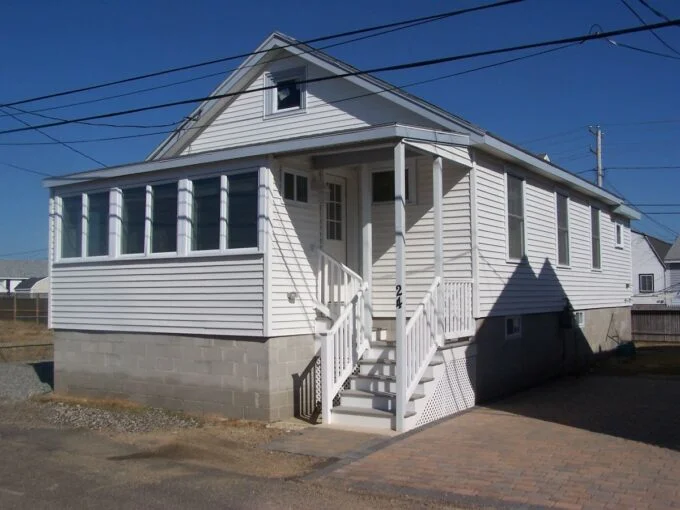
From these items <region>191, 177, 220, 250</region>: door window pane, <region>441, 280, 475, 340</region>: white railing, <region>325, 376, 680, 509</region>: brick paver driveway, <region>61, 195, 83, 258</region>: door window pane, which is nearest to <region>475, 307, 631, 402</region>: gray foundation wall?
<region>441, 280, 475, 340</region>: white railing

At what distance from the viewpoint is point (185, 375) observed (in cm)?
1177

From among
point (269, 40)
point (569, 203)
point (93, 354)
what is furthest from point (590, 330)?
point (93, 354)

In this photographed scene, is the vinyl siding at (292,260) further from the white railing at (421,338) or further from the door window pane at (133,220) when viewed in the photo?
the door window pane at (133,220)

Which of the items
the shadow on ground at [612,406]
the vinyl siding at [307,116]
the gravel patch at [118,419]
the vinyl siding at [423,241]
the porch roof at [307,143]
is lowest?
the gravel patch at [118,419]

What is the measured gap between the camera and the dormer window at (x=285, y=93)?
14.3 metres

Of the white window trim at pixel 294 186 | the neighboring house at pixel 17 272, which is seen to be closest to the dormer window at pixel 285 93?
the white window trim at pixel 294 186

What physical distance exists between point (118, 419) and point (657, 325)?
21781 mm

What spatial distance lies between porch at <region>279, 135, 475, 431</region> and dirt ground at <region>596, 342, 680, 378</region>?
6.57 meters

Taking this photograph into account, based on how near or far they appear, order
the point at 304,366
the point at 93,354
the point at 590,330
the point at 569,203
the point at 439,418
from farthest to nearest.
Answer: the point at 590,330 → the point at 569,203 → the point at 93,354 → the point at 304,366 → the point at 439,418

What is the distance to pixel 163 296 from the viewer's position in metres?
12.1

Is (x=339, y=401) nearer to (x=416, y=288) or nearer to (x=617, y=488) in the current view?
(x=416, y=288)

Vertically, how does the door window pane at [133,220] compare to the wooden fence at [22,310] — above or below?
above

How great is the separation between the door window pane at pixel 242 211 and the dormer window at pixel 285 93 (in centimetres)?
339

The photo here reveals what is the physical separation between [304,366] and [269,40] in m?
6.50
